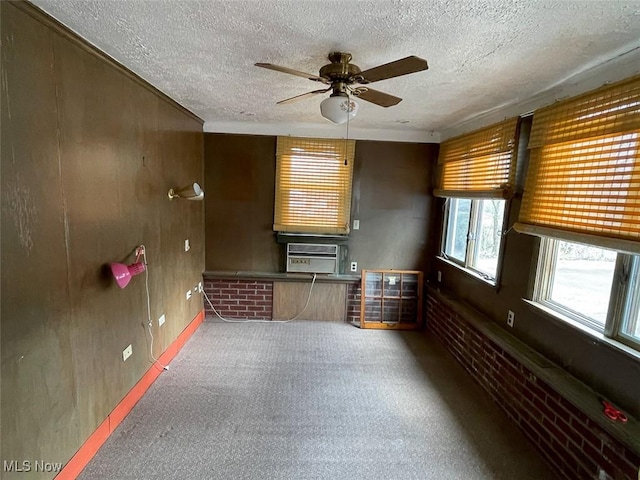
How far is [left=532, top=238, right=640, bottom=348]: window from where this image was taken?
1741mm

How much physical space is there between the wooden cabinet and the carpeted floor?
2.37 ft

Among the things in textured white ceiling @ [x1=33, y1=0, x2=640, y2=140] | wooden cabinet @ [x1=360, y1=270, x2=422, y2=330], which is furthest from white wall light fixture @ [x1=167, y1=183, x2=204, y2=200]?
wooden cabinet @ [x1=360, y1=270, x2=422, y2=330]

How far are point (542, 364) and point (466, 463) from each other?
2.60 ft

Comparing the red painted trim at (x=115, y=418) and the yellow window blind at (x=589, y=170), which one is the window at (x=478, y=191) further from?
the red painted trim at (x=115, y=418)

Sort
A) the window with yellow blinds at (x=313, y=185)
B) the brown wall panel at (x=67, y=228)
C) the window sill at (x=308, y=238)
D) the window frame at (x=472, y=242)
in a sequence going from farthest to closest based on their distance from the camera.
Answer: the window sill at (x=308, y=238)
the window with yellow blinds at (x=313, y=185)
the window frame at (x=472, y=242)
the brown wall panel at (x=67, y=228)

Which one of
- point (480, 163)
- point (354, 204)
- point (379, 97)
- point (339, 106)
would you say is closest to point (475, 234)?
point (480, 163)

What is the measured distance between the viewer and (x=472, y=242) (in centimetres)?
335

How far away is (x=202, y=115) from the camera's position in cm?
356

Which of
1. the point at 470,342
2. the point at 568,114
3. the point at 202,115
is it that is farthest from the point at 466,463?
the point at 202,115

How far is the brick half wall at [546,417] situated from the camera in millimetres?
1666

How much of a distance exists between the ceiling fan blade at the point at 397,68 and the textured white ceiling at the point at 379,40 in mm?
170

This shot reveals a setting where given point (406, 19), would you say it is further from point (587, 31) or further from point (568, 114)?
point (568, 114)

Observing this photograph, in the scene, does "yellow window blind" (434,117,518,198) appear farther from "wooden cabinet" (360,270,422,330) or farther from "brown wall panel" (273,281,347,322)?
"brown wall panel" (273,281,347,322)

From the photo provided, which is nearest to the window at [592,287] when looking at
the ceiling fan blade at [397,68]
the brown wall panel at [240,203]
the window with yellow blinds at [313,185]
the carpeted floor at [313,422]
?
the carpeted floor at [313,422]
